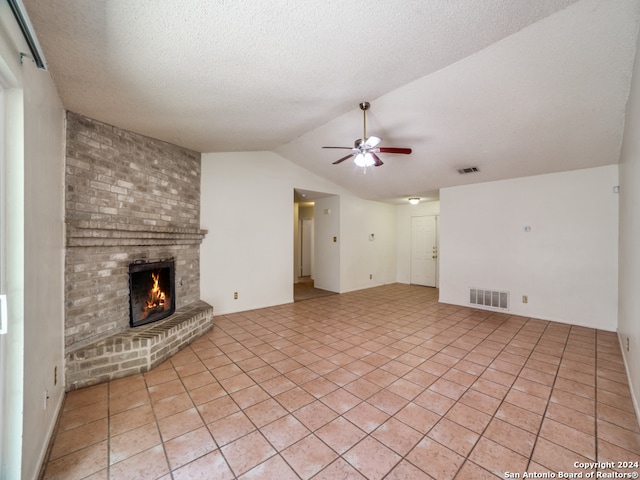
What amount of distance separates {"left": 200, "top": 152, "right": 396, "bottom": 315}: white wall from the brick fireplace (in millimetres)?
786

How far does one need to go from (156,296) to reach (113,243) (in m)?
0.90

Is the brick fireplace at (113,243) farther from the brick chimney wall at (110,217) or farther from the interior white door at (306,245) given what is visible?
the interior white door at (306,245)

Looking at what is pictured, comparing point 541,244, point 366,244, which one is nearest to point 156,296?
point 366,244

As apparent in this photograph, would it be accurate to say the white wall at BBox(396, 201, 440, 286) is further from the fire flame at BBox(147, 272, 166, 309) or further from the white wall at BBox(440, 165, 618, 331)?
the fire flame at BBox(147, 272, 166, 309)

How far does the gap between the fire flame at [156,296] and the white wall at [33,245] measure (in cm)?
108

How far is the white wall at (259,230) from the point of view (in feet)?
14.7

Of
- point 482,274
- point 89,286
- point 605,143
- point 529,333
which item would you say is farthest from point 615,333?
point 89,286

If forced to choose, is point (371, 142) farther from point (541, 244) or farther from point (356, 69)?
point (541, 244)

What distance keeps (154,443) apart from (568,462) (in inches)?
103

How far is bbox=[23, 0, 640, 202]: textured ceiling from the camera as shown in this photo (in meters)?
1.60

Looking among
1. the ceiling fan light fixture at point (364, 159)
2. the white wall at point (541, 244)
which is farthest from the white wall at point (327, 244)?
the ceiling fan light fixture at point (364, 159)

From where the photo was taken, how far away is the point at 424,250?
7480mm

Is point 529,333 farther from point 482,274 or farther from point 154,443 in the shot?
point 154,443

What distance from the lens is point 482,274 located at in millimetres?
5090
